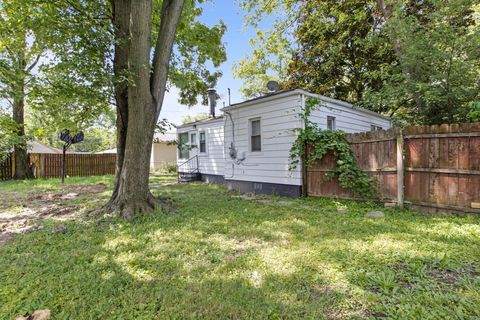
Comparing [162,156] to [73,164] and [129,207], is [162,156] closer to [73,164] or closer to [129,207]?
[73,164]

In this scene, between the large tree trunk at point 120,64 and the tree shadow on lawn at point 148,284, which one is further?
the large tree trunk at point 120,64

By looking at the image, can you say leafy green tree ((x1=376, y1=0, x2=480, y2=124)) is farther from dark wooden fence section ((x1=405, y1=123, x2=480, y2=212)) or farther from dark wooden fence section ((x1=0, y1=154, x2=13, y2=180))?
dark wooden fence section ((x1=0, y1=154, x2=13, y2=180))

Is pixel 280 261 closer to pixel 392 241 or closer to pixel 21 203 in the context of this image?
pixel 392 241

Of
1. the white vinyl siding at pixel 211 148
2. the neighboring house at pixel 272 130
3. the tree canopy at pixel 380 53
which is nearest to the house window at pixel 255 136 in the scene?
the neighboring house at pixel 272 130

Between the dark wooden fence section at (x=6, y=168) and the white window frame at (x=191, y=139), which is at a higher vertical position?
the white window frame at (x=191, y=139)

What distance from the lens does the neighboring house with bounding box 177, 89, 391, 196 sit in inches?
278

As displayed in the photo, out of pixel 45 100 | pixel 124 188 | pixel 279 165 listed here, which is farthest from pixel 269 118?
pixel 45 100

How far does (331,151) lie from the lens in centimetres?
645

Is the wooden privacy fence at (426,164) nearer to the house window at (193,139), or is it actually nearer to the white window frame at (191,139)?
the white window frame at (191,139)

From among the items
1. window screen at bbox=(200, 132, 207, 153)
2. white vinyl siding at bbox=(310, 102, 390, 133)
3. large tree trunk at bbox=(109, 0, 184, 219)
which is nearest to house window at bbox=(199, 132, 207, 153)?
window screen at bbox=(200, 132, 207, 153)

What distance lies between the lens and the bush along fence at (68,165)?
13.1 m

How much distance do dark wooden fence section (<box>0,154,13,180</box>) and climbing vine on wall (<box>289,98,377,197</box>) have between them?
15.0 meters

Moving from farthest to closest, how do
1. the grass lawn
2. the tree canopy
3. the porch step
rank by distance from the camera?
the porch step < the tree canopy < the grass lawn

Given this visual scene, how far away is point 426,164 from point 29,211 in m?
9.08
